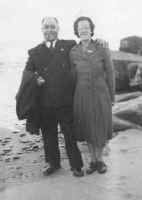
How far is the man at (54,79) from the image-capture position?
15.3ft

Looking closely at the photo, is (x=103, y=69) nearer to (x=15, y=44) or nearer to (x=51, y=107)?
(x=51, y=107)

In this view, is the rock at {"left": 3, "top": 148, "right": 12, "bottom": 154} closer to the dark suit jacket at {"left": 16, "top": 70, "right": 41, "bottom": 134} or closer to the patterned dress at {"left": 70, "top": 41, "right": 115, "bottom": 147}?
the dark suit jacket at {"left": 16, "top": 70, "right": 41, "bottom": 134}

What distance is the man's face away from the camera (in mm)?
4637

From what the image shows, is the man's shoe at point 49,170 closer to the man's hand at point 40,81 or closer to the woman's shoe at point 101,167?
the woman's shoe at point 101,167

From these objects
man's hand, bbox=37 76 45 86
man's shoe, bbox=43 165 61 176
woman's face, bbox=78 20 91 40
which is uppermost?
woman's face, bbox=78 20 91 40

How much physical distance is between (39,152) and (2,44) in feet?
143

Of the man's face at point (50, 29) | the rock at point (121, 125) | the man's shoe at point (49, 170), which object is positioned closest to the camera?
the man's face at point (50, 29)

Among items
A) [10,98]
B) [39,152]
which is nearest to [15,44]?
[10,98]

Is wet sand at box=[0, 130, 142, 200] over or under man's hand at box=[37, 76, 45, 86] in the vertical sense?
under

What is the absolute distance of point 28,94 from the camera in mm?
4672

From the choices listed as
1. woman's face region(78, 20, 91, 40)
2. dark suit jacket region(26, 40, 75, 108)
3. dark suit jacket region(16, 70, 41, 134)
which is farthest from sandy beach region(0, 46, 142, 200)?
woman's face region(78, 20, 91, 40)

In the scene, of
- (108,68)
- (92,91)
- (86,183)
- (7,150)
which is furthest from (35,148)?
(108,68)

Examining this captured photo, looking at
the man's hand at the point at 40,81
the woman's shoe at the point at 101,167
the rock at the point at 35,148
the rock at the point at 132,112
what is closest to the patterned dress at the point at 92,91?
the woman's shoe at the point at 101,167

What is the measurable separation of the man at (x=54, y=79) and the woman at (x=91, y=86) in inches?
3.6
